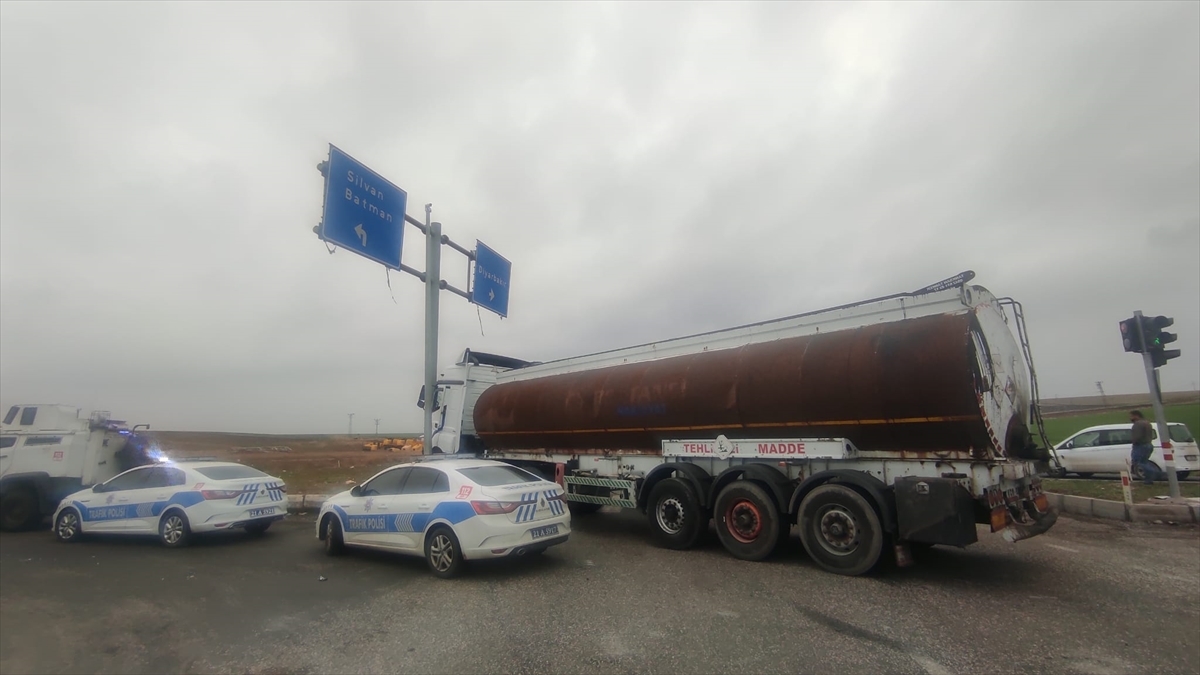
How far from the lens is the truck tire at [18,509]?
468 inches

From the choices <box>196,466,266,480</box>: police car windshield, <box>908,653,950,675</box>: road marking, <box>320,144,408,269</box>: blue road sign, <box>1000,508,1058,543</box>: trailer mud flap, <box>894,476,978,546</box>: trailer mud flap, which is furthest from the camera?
<box>320,144,408,269</box>: blue road sign

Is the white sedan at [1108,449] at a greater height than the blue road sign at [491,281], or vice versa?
the blue road sign at [491,281]

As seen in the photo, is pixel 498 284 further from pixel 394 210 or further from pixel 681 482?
pixel 681 482

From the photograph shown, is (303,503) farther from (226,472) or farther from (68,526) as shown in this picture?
(68,526)

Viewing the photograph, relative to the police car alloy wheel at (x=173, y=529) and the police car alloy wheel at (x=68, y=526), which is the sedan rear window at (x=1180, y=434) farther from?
the police car alloy wheel at (x=68, y=526)

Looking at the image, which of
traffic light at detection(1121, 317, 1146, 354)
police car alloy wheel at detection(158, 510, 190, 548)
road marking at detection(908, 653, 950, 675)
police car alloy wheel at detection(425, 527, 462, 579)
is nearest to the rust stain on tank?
road marking at detection(908, 653, 950, 675)

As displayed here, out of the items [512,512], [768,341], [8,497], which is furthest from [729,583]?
[8,497]

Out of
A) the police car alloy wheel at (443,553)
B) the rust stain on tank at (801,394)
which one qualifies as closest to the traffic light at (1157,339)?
the rust stain on tank at (801,394)

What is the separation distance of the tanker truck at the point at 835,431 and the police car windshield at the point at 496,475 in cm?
215

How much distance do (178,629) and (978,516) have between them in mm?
8071

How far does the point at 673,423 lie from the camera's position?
8773 millimetres

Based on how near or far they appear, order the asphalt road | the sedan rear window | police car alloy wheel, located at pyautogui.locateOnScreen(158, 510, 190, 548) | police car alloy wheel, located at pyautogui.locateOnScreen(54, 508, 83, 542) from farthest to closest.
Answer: the sedan rear window < police car alloy wheel, located at pyautogui.locateOnScreen(54, 508, 83, 542) < police car alloy wheel, located at pyautogui.locateOnScreen(158, 510, 190, 548) < the asphalt road

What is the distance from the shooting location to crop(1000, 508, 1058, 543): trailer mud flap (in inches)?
243

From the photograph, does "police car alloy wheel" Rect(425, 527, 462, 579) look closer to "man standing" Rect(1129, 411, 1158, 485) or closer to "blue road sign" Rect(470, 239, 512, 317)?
"blue road sign" Rect(470, 239, 512, 317)
